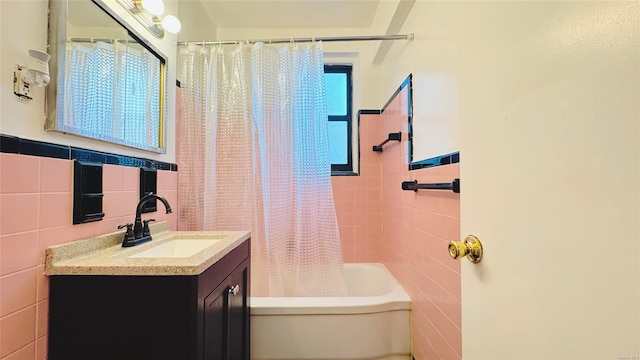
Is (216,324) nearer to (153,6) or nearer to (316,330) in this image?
(316,330)

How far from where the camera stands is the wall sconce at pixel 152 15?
1.26 meters

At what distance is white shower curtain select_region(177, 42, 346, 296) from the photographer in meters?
1.73

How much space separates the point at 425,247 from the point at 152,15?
175 cm

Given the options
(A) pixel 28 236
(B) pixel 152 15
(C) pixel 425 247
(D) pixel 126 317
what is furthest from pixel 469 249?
(B) pixel 152 15

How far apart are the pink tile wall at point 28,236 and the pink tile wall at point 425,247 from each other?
135cm

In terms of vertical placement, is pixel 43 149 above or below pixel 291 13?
below

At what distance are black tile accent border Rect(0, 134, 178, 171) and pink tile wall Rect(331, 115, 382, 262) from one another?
1.49 metres

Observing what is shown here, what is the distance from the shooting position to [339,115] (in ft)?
8.10

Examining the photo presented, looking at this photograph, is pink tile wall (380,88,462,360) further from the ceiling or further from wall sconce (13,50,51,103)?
wall sconce (13,50,51,103)

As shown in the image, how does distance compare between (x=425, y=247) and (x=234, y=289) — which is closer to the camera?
(x=234, y=289)

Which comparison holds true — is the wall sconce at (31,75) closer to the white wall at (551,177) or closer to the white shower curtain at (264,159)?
the white shower curtain at (264,159)

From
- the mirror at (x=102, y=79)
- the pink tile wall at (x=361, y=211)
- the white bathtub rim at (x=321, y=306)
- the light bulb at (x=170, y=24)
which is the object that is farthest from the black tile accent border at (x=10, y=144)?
the pink tile wall at (x=361, y=211)

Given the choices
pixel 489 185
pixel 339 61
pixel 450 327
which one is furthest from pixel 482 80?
pixel 339 61

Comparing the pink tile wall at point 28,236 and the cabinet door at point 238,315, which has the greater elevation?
the pink tile wall at point 28,236
